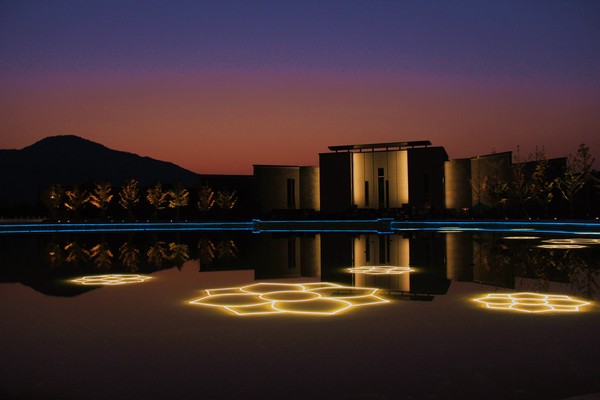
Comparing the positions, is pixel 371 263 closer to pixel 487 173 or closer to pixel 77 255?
pixel 77 255

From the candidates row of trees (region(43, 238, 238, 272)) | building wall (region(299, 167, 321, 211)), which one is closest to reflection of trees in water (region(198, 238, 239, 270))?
row of trees (region(43, 238, 238, 272))

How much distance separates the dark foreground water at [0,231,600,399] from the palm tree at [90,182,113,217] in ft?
131

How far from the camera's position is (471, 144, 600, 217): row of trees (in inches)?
1590

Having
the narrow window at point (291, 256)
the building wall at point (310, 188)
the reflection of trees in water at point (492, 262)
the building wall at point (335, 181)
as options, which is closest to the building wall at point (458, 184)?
Result: the building wall at point (335, 181)

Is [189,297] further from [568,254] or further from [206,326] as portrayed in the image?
[568,254]

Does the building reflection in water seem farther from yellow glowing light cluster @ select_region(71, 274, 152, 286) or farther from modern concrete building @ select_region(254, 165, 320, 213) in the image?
modern concrete building @ select_region(254, 165, 320, 213)

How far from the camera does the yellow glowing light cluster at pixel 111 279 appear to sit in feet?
38.4

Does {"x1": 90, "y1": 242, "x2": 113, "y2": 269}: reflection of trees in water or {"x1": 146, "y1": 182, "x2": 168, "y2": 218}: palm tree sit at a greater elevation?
{"x1": 146, "y1": 182, "x2": 168, "y2": 218}: palm tree

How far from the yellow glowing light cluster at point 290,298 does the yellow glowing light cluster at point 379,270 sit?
1.88 meters

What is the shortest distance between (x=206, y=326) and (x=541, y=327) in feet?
14.1

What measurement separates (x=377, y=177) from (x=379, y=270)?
3919 centimetres

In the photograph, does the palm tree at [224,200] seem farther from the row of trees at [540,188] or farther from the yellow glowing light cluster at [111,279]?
the yellow glowing light cluster at [111,279]

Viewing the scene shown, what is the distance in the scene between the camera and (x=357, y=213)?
43.7 meters

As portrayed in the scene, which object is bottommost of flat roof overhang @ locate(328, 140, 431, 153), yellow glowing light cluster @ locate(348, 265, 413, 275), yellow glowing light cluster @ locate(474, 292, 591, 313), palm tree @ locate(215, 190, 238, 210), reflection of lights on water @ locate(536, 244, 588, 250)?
yellow glowing light cluster @ locate(474, 292, 591, 313)
